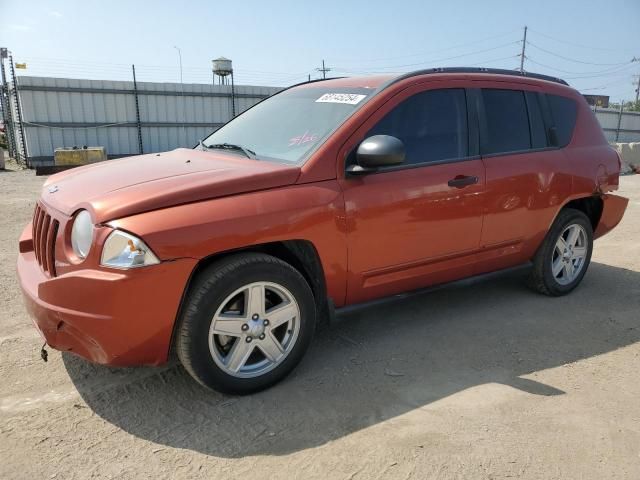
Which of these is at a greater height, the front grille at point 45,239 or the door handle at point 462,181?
the door handle at point 462,181

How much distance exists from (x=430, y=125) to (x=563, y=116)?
1645 millimetres

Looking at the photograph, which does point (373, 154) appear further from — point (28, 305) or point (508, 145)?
point (28, 305)

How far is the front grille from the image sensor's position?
2818 mm

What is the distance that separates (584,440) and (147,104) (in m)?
17.0

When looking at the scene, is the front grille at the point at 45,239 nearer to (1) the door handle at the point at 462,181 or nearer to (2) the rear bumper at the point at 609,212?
(1) the door handle at the point at 462,181

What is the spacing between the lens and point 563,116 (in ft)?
14.9

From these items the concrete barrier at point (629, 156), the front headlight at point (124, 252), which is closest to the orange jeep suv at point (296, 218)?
the front headlight at point (124, 252)

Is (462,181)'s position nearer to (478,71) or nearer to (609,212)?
(478,71)

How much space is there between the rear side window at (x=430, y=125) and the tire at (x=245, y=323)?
112 cm

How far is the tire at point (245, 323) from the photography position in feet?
8.96

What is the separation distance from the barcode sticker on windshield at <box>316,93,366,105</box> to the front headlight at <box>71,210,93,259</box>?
1.76 meters

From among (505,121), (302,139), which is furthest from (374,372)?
(505,121)

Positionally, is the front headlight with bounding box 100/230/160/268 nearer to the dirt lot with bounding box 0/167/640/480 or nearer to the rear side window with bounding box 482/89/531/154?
the dirt lot with bounding box 0/167/640/480

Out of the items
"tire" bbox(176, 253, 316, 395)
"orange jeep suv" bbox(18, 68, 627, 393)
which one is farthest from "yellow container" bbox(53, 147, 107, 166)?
"tire" bbox(176, 253, 316, 395)
